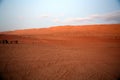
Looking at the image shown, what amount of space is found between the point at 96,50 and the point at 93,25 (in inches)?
24.9

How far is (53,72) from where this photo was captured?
267cm

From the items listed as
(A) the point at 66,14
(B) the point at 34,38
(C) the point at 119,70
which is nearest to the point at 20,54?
(B) the point at 34,38

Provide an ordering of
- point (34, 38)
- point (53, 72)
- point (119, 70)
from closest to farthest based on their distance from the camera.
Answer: point (53, 72) < point (119, 70) < point (34, 38)

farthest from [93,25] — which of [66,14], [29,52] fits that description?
[29,52]

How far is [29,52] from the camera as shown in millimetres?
3381

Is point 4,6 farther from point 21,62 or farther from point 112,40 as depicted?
point 112,40

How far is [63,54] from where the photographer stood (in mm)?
3445

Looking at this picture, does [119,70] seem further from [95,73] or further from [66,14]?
[66,14]

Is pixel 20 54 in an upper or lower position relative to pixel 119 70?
upper

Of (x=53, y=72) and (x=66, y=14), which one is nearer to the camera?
(x=53, y=72)

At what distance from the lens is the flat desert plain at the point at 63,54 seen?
263 cm

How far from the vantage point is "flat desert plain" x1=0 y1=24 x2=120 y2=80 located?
8.62 ft

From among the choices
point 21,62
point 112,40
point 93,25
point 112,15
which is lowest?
point 21,62

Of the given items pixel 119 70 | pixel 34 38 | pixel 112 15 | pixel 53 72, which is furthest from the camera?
pixel 34 38
